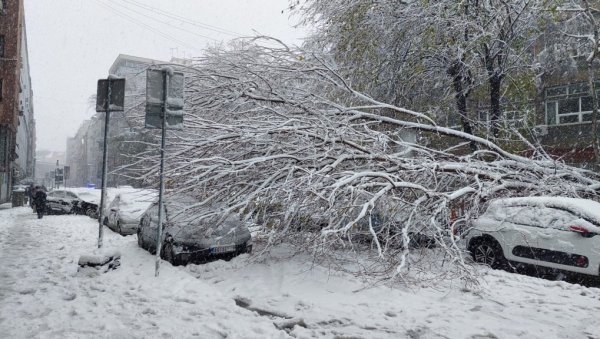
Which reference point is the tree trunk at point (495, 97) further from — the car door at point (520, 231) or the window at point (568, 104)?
the window at point (568, 104)

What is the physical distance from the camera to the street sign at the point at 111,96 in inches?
359

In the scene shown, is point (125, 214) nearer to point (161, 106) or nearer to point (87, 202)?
point (161, 106)

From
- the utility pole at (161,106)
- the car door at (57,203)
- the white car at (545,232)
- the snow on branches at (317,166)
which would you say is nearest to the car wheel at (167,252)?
the utility pole at (161,106)

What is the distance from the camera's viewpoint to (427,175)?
8609 mm

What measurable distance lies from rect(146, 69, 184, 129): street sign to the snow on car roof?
602cm

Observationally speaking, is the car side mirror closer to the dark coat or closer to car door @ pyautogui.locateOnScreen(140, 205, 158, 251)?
car door @ pyautogui.locateOnScreen(140, 205, 158, 251)

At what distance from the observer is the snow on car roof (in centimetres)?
815

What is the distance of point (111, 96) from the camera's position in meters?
9.18

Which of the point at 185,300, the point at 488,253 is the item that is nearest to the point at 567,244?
the point at 488,253

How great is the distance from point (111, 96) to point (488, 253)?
27.2 ft

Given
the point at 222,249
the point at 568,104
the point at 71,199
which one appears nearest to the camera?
the point at 222,249

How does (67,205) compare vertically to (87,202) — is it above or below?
below

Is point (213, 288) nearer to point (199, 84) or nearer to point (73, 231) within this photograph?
point (199, 84)

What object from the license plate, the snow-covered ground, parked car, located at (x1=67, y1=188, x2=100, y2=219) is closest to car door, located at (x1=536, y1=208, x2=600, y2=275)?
the snow-covered ground
